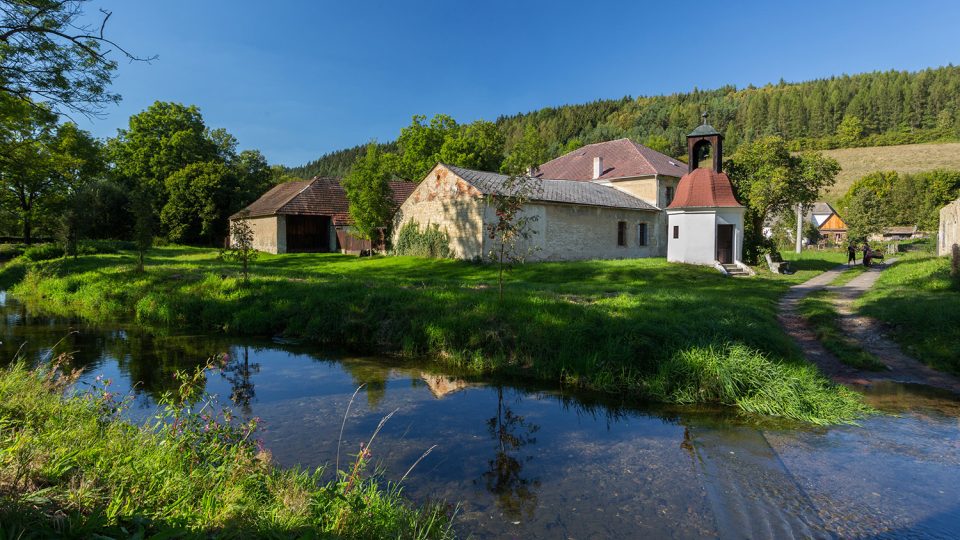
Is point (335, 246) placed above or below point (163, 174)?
below

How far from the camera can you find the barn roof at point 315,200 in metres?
36.6

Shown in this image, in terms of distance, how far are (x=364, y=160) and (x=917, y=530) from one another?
1209 inches

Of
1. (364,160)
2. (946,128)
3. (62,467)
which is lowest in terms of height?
(62,467)

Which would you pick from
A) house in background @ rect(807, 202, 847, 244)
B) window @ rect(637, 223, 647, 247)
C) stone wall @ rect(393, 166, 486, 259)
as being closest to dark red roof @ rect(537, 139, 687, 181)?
window @ rect(637, 223, 647, 247)

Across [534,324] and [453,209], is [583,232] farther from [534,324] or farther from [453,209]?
[534,324]

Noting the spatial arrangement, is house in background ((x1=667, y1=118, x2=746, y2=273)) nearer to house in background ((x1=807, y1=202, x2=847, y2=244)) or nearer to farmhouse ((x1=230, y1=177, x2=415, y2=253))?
farmhouse ((x1=230, y1=177, x2=415, y2=253))

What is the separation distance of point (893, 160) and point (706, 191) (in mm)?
86193

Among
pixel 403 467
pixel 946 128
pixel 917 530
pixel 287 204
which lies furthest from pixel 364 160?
pixel 946 128

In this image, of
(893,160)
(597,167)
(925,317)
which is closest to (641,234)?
(597,167)

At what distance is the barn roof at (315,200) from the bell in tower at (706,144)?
1867 cm

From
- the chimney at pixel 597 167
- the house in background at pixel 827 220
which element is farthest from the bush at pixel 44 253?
the house in background at pixel 827 220

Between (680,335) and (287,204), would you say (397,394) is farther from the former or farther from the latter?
(287,204)

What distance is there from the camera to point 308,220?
3744 centimetres

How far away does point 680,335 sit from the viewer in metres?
8.76
